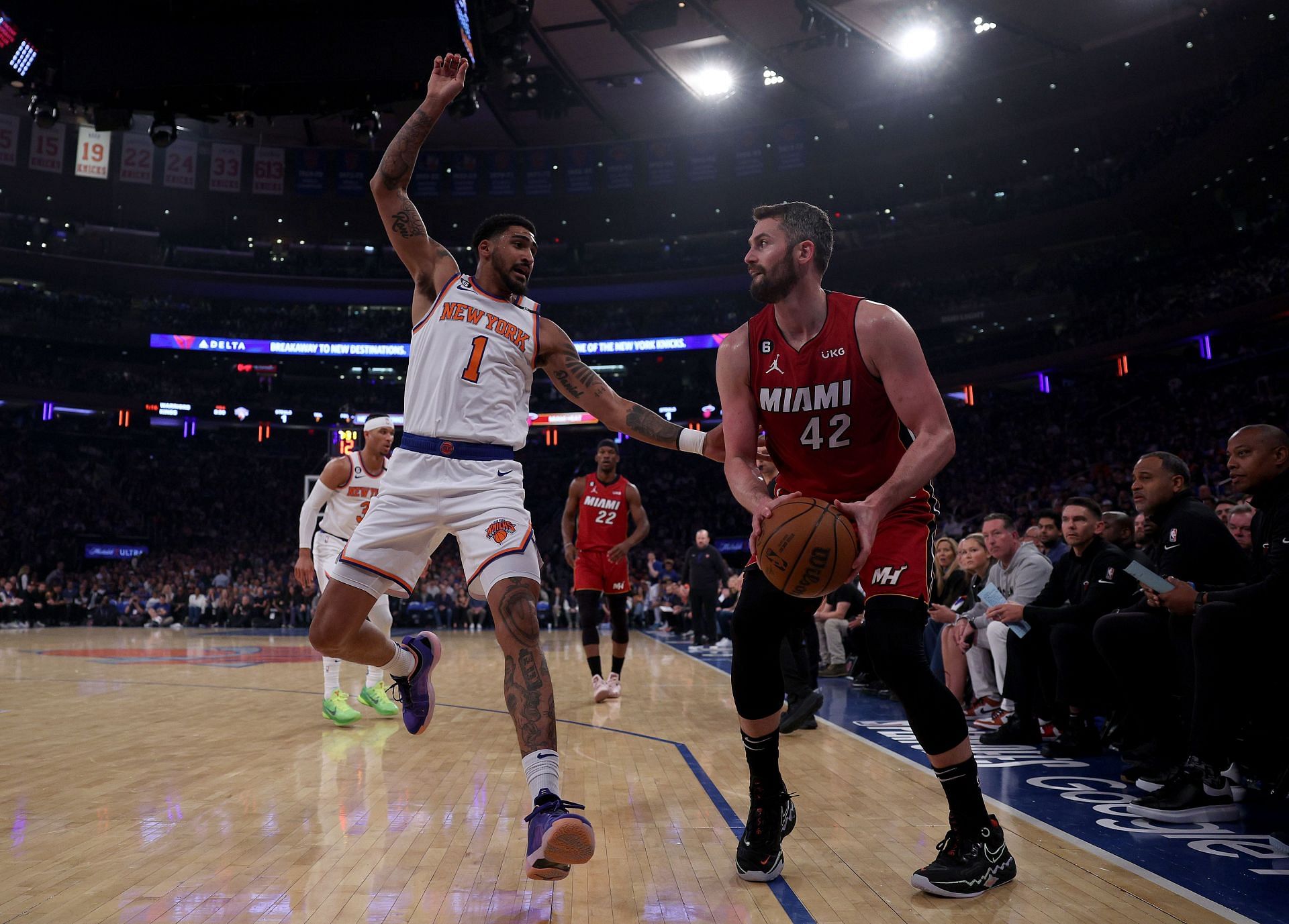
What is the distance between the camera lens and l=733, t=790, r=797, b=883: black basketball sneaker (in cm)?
299

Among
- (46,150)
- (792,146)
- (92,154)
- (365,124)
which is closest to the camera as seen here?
(365,124)

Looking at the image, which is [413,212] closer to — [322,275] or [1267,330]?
[1267,330]

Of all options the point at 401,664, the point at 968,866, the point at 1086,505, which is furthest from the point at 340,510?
the point at 968,866

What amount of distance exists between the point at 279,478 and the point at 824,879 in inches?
1421

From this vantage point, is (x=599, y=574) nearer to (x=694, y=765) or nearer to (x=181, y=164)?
(x=694, y=765)

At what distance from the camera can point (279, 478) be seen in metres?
35.7

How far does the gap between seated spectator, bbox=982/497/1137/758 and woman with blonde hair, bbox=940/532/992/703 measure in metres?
0.76

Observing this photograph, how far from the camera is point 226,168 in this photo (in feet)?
102

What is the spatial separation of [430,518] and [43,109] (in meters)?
17.5

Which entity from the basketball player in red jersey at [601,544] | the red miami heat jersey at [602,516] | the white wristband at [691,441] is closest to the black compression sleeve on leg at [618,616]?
the basketball player in red jersey at [601,544]

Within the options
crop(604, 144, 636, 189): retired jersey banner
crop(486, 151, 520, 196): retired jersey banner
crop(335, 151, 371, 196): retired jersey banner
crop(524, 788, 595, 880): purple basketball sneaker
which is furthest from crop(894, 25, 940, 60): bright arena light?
crop(524, 788, 595, 880): purple basketball sneaker

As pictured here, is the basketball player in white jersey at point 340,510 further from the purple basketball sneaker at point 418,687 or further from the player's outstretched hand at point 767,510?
the player's outstretched hand at point 767,510

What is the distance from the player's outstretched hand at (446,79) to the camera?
3.77 meters

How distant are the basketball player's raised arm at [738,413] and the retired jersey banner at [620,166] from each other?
30475mm
